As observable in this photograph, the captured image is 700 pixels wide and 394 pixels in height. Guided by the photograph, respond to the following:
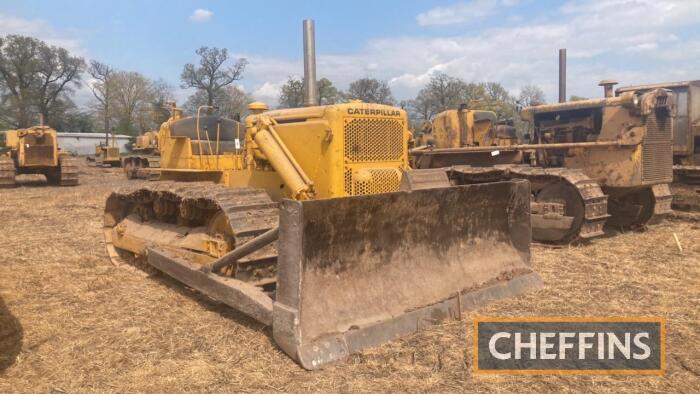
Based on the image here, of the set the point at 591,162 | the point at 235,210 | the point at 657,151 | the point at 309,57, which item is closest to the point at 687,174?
the point at 657,151

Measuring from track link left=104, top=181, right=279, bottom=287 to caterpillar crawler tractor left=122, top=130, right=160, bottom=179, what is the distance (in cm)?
1746

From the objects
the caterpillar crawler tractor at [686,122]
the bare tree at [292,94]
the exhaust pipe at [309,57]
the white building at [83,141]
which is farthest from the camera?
the white building at [83,141]

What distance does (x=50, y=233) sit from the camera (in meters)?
9.16

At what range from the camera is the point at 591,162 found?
8.76m

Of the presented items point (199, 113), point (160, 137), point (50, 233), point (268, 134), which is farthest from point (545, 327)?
point (50, 233)

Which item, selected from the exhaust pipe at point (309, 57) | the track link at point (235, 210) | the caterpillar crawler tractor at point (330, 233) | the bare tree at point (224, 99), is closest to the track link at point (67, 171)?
the caterpillar crawler tractor at point (330, 233)

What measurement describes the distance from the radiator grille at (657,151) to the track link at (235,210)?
645 centimetres

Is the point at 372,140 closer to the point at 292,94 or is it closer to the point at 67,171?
the point at 67,171

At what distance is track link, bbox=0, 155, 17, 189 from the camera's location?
61.8 ft

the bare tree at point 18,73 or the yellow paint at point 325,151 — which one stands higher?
the bare tree at point 18,73

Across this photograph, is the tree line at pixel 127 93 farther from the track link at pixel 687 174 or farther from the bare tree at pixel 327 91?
the track link at pixel 687 174

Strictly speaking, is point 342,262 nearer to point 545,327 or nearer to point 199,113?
point 545,327

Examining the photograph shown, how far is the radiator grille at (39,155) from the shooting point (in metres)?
19.9

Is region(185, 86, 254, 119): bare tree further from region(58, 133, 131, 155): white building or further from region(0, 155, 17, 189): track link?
region(0, 155, 17, 189): track link
